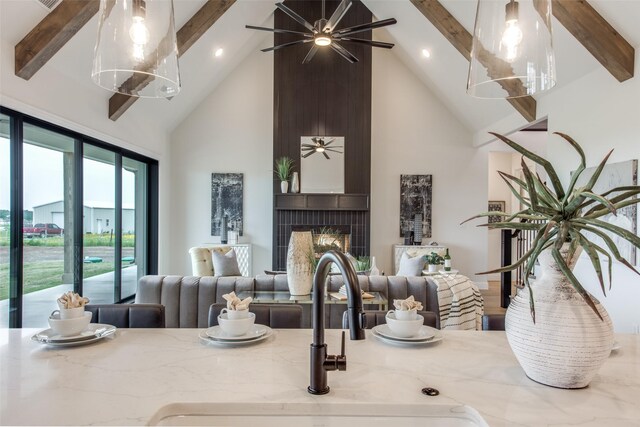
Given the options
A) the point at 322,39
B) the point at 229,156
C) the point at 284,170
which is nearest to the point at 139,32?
the point at 322,39

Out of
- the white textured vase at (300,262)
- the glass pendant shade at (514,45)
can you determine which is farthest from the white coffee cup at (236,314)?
the glass pendant shade at (514,45)

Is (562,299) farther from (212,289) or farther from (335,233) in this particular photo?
(335,233)

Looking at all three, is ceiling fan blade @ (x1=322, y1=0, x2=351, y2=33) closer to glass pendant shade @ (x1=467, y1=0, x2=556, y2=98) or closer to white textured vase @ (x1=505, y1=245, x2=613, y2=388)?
glass pendant shade @ (x1=467, y1=0, x2=556, y2=98)

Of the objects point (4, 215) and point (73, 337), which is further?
point (4, 215)

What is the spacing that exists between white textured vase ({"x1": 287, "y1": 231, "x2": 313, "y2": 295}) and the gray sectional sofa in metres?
0.51

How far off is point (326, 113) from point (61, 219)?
432 cm

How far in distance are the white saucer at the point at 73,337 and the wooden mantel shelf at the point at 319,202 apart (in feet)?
17.4

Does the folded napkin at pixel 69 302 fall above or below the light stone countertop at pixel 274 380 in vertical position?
above

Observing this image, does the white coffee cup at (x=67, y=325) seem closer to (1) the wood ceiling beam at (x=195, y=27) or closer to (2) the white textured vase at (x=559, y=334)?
(2) the white textured vase at (x=559, y=334)

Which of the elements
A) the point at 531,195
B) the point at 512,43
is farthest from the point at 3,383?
the point at 512,43

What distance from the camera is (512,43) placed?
153 cm

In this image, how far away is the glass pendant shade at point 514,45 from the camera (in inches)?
57.9

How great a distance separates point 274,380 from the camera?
1.10m

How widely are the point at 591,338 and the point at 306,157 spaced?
6.05 m
